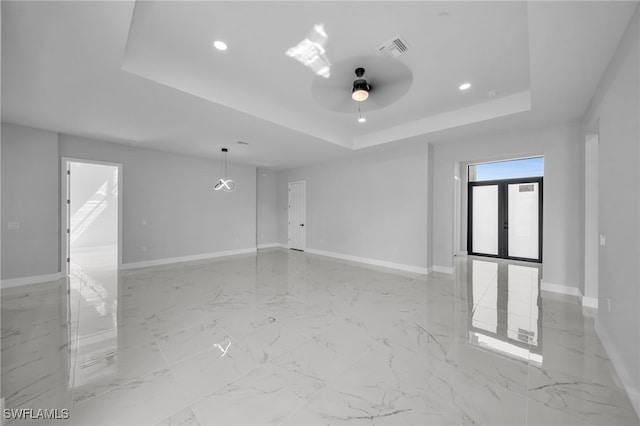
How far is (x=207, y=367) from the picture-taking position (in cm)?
206

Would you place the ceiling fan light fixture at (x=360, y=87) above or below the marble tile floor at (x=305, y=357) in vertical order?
above

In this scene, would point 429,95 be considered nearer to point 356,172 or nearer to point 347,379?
point 356,172

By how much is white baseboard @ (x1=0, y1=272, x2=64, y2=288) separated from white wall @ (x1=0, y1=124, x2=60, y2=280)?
0.18 feet

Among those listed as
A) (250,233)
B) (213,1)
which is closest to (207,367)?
(213,1)

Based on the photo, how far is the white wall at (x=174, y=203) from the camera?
555 centimetres

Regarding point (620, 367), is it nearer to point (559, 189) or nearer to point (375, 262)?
point (559, 189)

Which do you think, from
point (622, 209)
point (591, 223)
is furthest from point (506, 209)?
point (622, 209)

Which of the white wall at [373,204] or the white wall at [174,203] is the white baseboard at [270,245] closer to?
the white wall at [174,203]

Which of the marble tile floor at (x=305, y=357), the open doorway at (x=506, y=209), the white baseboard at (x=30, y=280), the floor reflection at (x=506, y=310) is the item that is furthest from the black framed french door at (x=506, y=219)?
the white baseboard at (x=30, y=280)

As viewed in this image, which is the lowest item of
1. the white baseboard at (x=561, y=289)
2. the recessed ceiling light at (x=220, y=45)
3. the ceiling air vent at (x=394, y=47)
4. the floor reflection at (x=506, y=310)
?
the floor reflection at (x=506, y=310)

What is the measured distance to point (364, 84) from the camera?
2.82 m

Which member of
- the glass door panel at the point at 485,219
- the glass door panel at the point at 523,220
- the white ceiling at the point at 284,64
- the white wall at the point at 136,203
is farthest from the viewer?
the glass door panel at the point at 485,219

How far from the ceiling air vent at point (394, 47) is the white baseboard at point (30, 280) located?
22.2 feet

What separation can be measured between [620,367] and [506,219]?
19.3 ft
